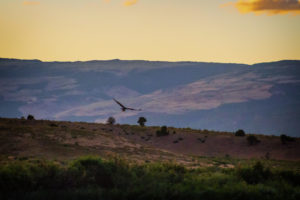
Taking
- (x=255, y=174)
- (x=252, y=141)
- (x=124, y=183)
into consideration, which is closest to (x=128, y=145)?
(x=252, y=141)

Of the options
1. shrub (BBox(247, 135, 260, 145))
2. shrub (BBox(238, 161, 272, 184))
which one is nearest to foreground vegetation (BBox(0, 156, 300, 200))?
shrub (BBox(238, 161, 272, 184))

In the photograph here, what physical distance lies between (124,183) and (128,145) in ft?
122

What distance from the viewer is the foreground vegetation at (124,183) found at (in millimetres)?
33188

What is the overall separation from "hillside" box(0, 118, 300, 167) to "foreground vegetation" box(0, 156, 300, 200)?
14848 mm

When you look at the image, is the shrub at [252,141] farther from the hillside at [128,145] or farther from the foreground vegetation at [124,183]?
the foreground vegetation at [124,183]

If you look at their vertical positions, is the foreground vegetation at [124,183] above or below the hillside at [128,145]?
below

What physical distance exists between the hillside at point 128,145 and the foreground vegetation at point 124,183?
14848 millimetres

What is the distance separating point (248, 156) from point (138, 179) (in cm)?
4777

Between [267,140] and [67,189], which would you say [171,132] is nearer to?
[267,140]

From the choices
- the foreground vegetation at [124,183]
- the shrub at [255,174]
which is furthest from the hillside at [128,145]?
the shrub at [255,174]

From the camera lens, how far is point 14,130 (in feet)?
213

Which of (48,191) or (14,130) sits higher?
(14,130)

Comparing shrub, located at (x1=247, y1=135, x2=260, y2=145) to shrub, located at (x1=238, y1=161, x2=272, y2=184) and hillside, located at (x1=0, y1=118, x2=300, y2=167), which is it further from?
shrub, located at (x1=238, y1=161, x2=272, y2=184)

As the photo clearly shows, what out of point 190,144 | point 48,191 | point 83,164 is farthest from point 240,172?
point 190,144
